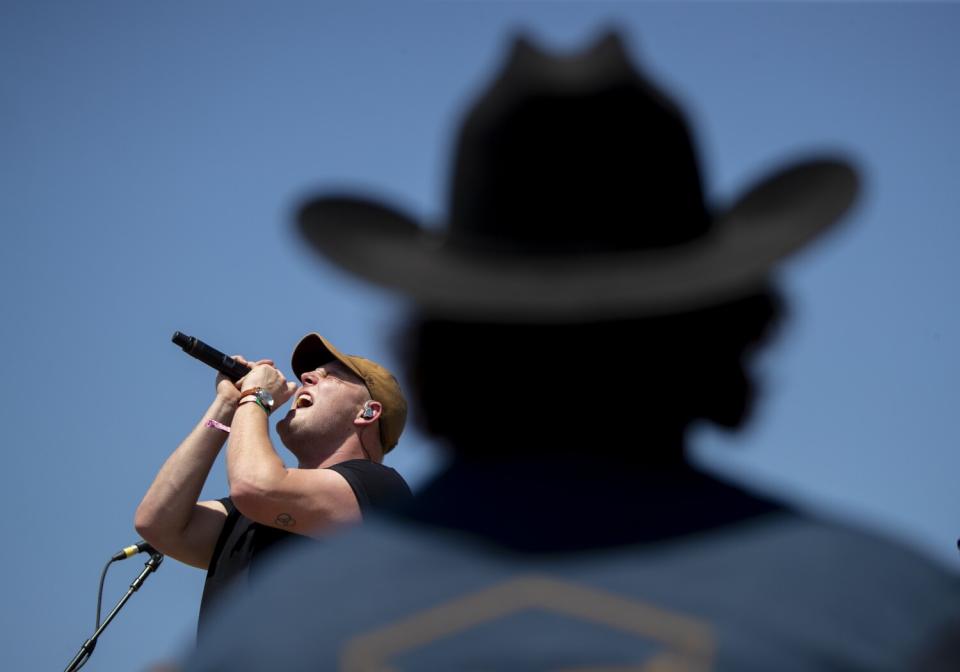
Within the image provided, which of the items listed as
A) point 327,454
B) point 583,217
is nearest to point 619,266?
point 583,217

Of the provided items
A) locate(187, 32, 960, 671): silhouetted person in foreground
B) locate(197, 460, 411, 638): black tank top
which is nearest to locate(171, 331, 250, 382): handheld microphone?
locate(197, 460, 411, 638): black tank top

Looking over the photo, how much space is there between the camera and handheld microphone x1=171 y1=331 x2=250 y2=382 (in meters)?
3.79

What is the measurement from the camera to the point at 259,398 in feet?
11.5

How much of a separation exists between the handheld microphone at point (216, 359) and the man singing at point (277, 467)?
30 millimetres

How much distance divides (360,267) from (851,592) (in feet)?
1.90

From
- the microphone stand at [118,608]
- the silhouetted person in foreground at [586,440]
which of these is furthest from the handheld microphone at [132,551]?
the silhouetted person in foreground at [586,440]

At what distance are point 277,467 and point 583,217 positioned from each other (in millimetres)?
2170

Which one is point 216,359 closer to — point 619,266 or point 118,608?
point 118,608

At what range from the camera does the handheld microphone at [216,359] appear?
3787 mm

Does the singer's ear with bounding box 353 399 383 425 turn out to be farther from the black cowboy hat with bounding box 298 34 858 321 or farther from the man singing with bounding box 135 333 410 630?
the black cowboy hat with bounding box 298 34 858 321

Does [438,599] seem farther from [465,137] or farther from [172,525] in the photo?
[172,525]

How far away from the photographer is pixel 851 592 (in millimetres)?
877

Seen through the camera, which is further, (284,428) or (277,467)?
(284,428)

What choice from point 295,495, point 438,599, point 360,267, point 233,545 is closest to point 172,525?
point 233,545
